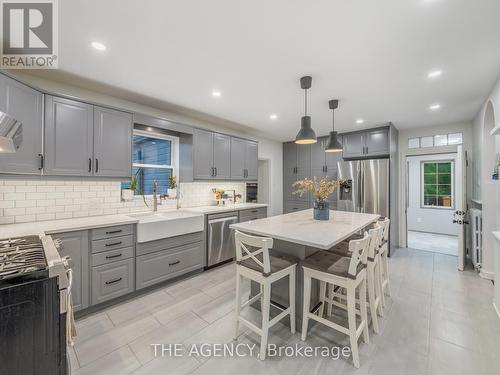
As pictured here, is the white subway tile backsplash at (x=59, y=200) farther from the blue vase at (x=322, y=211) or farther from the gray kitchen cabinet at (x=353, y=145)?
the gray kitchen cabinet at (x=353, y=145)

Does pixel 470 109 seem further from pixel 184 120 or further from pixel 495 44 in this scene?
pixel 184 120

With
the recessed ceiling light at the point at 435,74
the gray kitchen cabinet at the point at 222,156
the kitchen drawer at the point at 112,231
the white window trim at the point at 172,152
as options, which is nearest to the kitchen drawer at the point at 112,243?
the kitchen drawer at the point at 112,231

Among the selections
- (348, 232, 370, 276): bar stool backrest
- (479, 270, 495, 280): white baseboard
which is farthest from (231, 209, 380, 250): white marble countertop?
(479, 270, 495, 280): white baseboard

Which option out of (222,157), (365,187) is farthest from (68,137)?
(365,187)

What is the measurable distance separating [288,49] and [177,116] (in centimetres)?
247

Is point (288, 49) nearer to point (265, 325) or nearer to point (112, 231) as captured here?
point (265, 325)

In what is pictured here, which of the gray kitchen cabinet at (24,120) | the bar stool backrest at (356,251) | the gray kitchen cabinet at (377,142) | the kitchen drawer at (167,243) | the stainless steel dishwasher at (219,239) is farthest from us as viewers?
the gray kitchen cabinet at (377,142)

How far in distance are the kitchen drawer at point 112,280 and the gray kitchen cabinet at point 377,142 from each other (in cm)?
471

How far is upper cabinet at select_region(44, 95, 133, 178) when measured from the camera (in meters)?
2.29

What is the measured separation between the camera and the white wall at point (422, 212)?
19.2ft

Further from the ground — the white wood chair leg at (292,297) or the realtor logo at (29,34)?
the realtor logo at (29,34)

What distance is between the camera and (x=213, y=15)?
1.56 m

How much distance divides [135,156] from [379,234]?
3.44 metres

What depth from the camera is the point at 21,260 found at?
3.96ft
